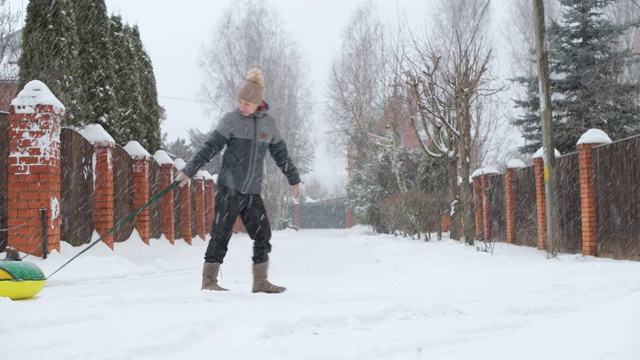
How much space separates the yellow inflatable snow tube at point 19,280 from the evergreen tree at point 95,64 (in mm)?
7078

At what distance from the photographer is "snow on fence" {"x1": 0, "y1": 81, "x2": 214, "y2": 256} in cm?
714

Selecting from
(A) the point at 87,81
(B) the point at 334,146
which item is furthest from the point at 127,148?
(B) the point at 334,146

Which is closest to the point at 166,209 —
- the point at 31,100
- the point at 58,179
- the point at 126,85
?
the point at 126,85

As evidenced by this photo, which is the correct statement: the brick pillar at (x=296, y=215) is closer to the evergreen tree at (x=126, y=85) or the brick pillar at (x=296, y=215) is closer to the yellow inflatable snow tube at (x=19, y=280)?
the evergreen tree at (x=126, y=85)

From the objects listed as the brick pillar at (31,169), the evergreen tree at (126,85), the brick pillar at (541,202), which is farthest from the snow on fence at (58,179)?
the brick pillar at (541,202)

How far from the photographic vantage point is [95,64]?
11.6m

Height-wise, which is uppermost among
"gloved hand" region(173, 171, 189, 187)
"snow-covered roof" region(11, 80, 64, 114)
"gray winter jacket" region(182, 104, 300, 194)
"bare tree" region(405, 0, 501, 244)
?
"bare tree" region(405, 0, 501, 244)

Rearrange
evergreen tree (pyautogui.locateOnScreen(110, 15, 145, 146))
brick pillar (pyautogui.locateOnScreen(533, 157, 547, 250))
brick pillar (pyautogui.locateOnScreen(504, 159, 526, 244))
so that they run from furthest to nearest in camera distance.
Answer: brick pillar (pyautogui.locateOnScreen(504, 159, 526, 244)) → evergreen tree (pyautogui.locateOnScreen(110, 15, 145, 146)) → brick pillar (pyautogui.locateOnScreen(533, 157, 547, 250))

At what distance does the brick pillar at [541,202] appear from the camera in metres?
12.8

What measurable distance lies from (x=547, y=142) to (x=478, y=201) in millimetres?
8365

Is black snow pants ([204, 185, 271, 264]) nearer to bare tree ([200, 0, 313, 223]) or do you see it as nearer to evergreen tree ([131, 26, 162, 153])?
evergreen tree ([131, 26, 162, 153])

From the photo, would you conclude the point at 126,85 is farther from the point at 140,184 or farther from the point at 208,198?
the point at 208,198

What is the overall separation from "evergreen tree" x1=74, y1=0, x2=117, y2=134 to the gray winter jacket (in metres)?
6.99

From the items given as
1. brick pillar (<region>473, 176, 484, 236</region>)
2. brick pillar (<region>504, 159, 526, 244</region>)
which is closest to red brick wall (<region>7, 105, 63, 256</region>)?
brick pillar (<region>504, 159, 526, 244</region>)
